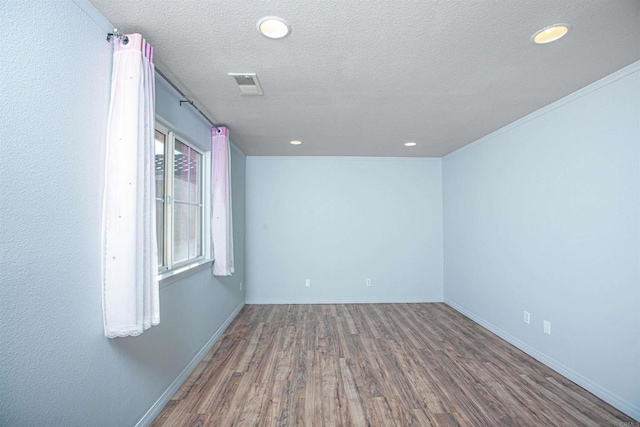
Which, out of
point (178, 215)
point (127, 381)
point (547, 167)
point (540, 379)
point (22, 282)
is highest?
Result: point (547, 167)

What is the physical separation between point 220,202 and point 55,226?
74.6 inches

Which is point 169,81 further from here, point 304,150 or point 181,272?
point 304,150

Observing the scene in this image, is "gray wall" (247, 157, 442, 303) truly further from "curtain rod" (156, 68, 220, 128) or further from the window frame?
the window frame

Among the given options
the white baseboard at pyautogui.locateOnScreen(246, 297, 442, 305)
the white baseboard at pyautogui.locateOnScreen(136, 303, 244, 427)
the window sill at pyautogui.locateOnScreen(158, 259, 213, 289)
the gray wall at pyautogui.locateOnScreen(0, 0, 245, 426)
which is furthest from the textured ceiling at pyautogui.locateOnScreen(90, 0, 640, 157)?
the white baseboard at pyautogui.locateOnScreen(246, 297, 442, 305)

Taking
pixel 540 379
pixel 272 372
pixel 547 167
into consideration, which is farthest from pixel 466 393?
pixel 547 167

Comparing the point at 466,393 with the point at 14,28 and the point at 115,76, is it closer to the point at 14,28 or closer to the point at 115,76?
the point at 115,76

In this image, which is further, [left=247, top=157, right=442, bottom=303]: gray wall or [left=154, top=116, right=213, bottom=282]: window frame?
[left=247, top=157, right=442, bottom=303]: gray wall

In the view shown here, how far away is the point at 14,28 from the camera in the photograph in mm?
1069

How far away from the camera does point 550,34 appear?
165cm

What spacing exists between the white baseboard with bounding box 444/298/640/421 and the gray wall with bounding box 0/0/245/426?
324 cm

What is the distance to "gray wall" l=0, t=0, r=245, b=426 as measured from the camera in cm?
105

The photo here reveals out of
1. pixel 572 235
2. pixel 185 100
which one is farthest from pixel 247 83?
pixel 572 235

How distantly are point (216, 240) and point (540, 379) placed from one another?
10.5ft

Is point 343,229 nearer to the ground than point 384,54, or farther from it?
nearer to the ground
